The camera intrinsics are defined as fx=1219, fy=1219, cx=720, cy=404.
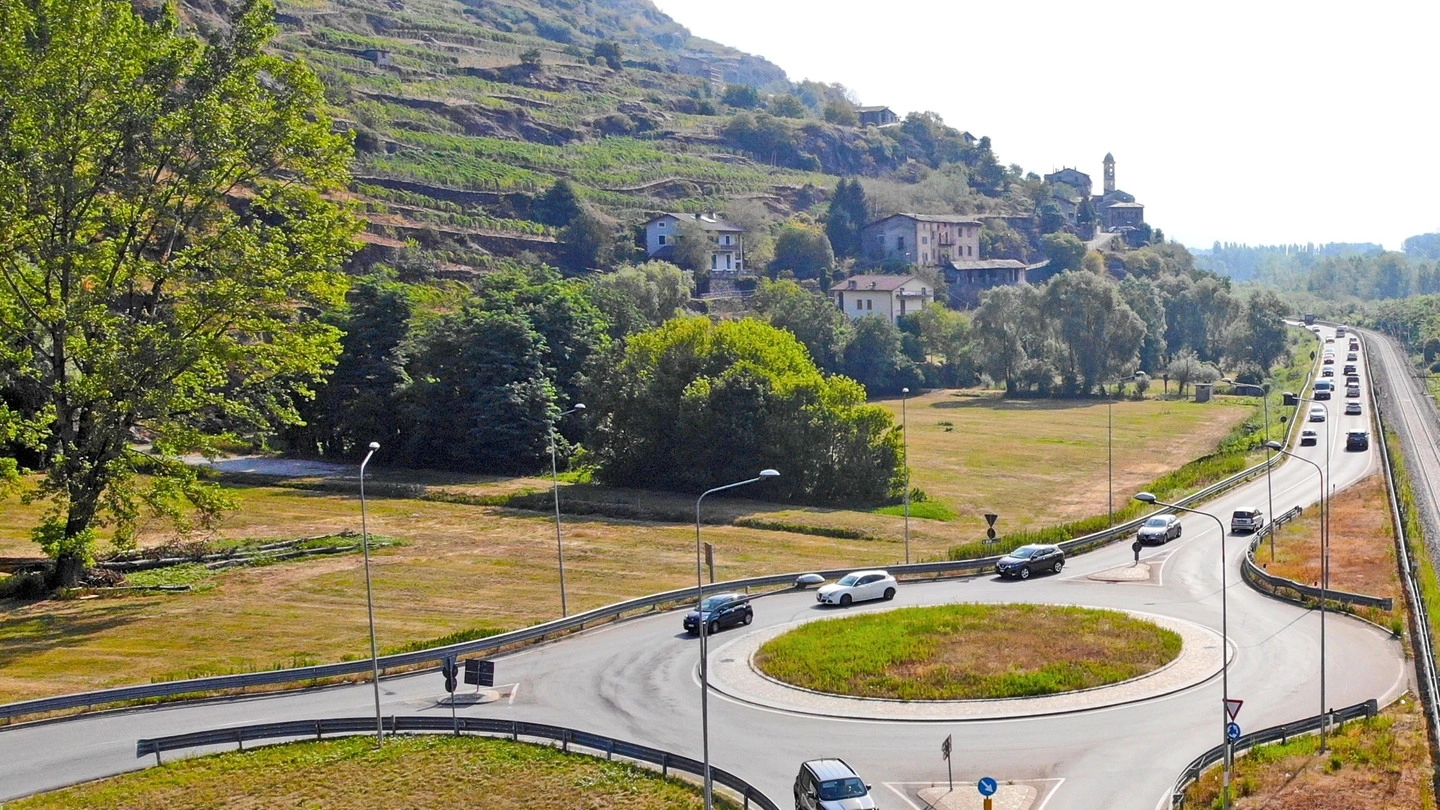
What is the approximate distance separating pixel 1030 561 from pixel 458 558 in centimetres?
2676

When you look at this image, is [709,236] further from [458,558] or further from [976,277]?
[458,558]

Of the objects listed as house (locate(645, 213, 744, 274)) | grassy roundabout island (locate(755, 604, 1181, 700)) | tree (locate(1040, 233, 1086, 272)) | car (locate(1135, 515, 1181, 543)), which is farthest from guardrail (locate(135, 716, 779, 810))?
tree (locate(1040, 233, 1086, 272))

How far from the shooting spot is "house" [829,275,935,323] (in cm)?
15362

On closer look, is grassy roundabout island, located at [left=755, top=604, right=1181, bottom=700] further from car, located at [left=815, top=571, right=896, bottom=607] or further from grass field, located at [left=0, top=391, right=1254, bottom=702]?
grass field, located at [left=0, top=391, right=1254, bottom=702]

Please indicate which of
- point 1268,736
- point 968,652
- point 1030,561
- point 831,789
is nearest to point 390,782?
point 831,789

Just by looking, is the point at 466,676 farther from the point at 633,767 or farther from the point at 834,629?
the point at 834,629

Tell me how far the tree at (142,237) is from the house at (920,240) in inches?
5237

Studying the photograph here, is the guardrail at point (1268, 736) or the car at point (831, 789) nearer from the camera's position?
the car at point (831, 789)

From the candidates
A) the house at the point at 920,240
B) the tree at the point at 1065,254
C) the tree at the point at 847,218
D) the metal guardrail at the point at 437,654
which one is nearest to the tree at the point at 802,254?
the house at the point at 920,240

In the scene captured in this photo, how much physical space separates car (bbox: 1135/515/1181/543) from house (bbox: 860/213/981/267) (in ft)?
375

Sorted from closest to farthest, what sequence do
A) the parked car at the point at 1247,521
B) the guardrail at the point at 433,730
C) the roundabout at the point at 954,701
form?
the guardrail at the point at 433,730 < the roundabout at the point at 954,701 < the parked car at the point at 1247,521

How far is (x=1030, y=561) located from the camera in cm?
5372

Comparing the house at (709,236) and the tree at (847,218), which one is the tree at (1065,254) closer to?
the tree at (847,218)

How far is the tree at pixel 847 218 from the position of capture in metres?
184
